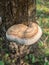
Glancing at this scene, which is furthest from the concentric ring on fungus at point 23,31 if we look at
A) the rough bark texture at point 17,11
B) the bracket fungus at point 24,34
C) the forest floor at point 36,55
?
the forest floor at point 36,55

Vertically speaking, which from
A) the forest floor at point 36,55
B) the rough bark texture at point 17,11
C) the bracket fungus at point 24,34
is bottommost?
the forest floor at point 36,55

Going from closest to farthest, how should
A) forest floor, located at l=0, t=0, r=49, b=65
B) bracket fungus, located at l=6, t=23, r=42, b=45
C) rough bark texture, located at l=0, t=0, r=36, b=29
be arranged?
bracket fungus, located at l=6, t=23, r=42, b=45 → rough bark texture, located at l=0, t=0, r=36, b=29 → forest floor, located at l=0, t=0, r=49, b=65

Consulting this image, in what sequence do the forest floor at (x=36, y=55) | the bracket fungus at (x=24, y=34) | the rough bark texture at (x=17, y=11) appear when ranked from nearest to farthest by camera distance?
1. the bracket fungus at (x=24, y=34)
2. the rough bark texture at (x=17, y=11)
3. the forest floor at (x=36, y=55)

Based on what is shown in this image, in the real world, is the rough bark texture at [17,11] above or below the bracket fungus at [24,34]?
above

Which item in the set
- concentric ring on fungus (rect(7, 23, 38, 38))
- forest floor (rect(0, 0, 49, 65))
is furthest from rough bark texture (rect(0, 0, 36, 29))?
forest floor (rect(0, 0, 49, 65))

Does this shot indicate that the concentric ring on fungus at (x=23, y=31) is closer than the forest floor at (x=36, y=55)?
Yes

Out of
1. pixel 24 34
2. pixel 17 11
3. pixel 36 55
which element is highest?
pixel 17 11

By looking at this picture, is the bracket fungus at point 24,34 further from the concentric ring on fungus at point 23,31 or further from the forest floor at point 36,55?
the forest floor at point 36,55

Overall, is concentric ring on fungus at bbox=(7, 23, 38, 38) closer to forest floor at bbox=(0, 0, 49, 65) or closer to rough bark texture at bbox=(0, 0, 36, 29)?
rough bark texture at bbox=(0, 0, 36, 29)

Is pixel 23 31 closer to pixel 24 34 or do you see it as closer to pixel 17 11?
pixel 24 34

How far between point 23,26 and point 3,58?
672 millimetres

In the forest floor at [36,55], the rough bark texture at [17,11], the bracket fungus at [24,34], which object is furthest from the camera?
the forest floor at [36,55]

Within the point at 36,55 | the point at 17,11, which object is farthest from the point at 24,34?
the point at 36,55

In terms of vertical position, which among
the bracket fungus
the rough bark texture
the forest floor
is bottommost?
the forest floor
